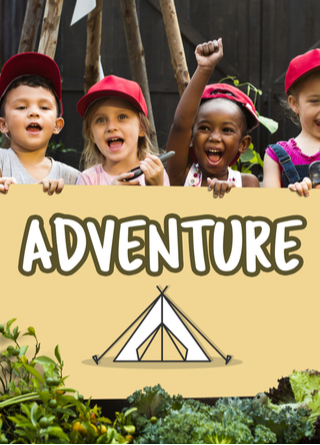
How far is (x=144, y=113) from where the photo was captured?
1.90m

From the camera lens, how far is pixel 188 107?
1770 millimetres

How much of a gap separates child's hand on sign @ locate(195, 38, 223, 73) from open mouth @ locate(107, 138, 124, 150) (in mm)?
433

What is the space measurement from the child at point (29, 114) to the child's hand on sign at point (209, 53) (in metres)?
Answer: 0.58

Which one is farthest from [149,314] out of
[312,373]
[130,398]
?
[312,373]

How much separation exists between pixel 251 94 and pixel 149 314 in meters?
4.10

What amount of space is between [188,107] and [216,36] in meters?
3.54

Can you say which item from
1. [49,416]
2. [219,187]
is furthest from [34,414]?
[219,187]

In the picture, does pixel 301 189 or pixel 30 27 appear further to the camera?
pixel 30 27

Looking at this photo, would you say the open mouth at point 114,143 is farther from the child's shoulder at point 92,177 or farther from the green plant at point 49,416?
the green plant at point 49,416

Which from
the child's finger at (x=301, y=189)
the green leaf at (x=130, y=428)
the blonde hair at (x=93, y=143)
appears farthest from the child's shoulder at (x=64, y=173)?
the green leaf at (x=130, y=428)

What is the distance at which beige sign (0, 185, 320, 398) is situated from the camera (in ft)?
4.20

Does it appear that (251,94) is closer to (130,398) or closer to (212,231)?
(212,231)

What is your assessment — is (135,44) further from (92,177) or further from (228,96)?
(92,177)

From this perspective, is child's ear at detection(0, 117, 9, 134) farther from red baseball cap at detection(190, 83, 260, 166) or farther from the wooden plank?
the wooden plank
